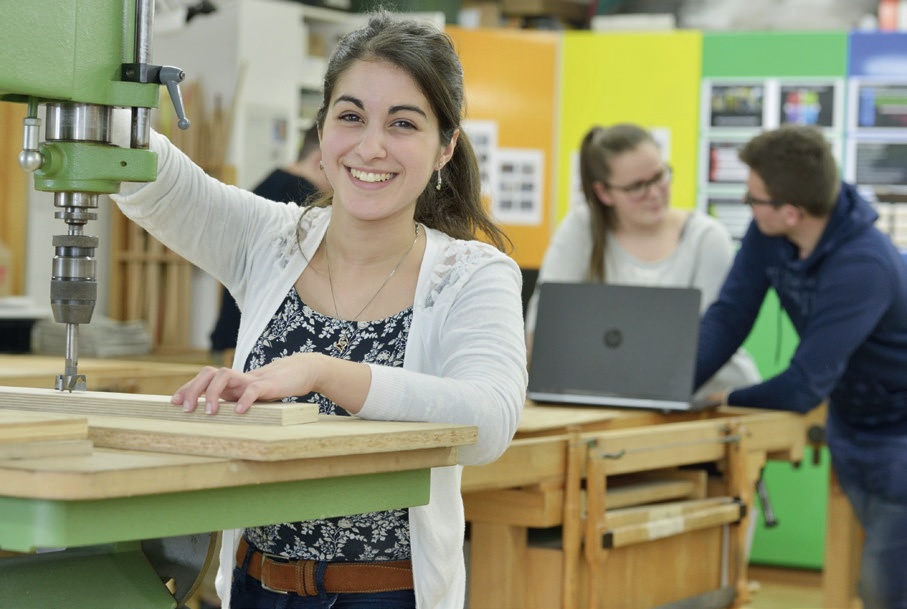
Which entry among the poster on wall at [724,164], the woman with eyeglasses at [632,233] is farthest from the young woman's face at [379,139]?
the poster on wall at [724,164]

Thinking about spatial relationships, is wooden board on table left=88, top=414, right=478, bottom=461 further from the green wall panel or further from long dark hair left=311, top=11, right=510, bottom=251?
the green wall panel

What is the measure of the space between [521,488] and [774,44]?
3.89 m

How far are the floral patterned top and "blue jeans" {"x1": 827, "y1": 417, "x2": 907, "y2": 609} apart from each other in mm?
1740

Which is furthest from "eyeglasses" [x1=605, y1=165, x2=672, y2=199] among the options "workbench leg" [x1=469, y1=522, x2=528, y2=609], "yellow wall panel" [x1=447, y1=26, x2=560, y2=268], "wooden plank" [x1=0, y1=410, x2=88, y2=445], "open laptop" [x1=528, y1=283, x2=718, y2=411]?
"wooden plank" [x1=0, y1=410, x2=88, y2=445]

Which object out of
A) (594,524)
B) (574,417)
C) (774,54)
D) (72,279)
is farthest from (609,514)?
(774,54)

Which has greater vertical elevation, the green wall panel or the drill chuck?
the green wall panel

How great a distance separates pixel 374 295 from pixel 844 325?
1.60 m

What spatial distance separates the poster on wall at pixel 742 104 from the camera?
558 centimetres

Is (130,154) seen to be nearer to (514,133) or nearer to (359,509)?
(359,509)

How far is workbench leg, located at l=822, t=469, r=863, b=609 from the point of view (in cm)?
326

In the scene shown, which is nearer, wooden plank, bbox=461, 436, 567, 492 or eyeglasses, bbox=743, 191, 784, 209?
wooden plank, bbox=461, 436, 567, 492

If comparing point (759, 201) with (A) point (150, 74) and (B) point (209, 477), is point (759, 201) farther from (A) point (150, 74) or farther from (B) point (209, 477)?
(B) point (209, 477)

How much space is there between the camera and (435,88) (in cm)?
167

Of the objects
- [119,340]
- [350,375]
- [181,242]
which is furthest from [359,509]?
[119,340]
